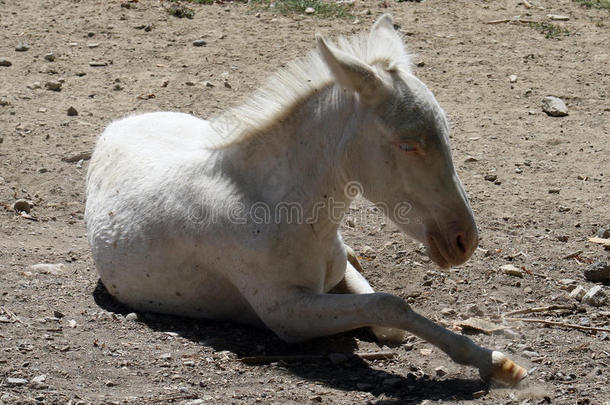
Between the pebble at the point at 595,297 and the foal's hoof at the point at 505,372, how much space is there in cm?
117

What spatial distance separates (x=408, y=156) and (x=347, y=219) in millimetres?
2379

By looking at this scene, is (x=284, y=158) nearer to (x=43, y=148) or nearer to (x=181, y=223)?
(x=181, y=223)

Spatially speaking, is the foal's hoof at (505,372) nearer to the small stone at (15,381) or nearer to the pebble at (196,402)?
the pebble at (196,402)

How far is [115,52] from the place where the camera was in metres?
9.84

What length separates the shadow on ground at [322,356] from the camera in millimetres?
4293

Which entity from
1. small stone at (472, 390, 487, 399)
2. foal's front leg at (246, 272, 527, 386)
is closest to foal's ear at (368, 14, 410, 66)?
foal's front leg at (246, 272, 527, 386)

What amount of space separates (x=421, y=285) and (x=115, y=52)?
5.55 m

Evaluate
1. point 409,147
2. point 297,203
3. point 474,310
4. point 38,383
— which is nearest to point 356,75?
point 409,147

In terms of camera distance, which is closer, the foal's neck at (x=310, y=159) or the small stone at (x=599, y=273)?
the foal's neck at (x=310, y=159)

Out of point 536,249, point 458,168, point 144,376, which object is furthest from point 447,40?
point 144,376

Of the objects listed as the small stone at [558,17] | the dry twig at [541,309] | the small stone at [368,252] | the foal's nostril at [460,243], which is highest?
the foal's nostril at [460,243]

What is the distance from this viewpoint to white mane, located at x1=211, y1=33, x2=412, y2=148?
4668mm

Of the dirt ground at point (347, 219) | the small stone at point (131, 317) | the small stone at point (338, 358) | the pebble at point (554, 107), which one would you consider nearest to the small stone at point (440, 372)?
the dirt ground at point (347, 219)

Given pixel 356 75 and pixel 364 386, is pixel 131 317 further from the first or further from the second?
pixel 356 75
